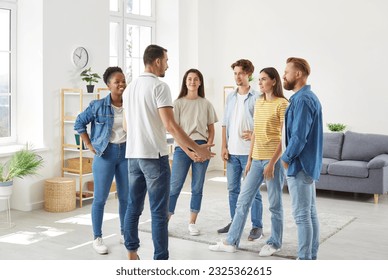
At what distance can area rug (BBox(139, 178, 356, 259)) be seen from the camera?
4.69 m

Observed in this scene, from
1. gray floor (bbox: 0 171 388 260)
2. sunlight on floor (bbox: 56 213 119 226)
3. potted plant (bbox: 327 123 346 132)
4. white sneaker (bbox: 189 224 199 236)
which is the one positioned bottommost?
gray floor (bbox: 0 171 388 260)

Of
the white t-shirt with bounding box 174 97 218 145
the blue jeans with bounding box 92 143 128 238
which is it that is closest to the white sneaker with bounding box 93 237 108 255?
the blue jeans with bounding box 92 143 128 238

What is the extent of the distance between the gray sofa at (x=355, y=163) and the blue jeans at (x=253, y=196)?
265 centimetres

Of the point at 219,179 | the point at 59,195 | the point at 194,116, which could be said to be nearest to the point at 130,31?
the point at 219,179

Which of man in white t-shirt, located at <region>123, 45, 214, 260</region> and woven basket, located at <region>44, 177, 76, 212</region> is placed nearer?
man in white t-shirt, located at <region>123, 45, 214, 260</region>

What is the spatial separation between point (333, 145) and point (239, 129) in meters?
3.21

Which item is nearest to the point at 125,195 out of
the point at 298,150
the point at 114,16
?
the point at 298,150

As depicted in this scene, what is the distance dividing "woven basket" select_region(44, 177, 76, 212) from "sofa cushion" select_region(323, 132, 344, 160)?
339 centimetres

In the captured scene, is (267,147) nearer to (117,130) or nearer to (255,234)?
(255,234)

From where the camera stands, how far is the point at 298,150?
11.7ft

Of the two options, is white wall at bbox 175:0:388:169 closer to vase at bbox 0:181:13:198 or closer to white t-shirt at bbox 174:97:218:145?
white t-shirt at bbox 174:97:218:145

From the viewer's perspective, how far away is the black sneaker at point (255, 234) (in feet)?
Result: 15.7

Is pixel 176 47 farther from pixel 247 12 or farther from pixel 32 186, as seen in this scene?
pixel 32 186

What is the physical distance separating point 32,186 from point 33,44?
Result: 1559 millimetres
